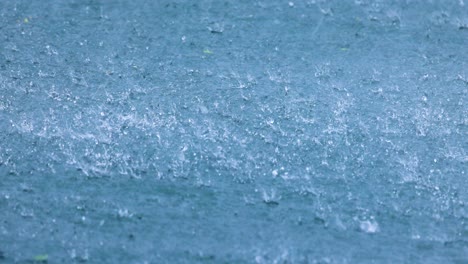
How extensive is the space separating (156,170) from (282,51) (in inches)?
44.8

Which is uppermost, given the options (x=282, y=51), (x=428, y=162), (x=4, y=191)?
(x=282, y=51)

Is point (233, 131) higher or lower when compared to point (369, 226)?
higher

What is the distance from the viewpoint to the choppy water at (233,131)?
8.64 feet

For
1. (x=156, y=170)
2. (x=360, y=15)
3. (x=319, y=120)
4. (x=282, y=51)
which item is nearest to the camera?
(x=156, y=170)

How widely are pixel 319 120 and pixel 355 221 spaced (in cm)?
66

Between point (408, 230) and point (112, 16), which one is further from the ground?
point (112, 16)

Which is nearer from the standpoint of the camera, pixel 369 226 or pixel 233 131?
pixel 369 226

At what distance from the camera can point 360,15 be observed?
12.4ft

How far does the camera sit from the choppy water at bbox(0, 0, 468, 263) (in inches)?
104

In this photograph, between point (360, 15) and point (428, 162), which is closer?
point (428, 162)

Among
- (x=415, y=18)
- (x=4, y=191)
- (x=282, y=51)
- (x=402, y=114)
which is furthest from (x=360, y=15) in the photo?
(x=4, y=191)

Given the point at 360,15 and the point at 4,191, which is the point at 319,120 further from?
the point at 4,191

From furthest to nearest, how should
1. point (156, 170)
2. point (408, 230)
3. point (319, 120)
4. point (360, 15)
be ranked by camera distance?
point (360, 15) → point (319, 120) → point (156, 170) → point (408, 230)

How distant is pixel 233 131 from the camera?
10.1 feet
